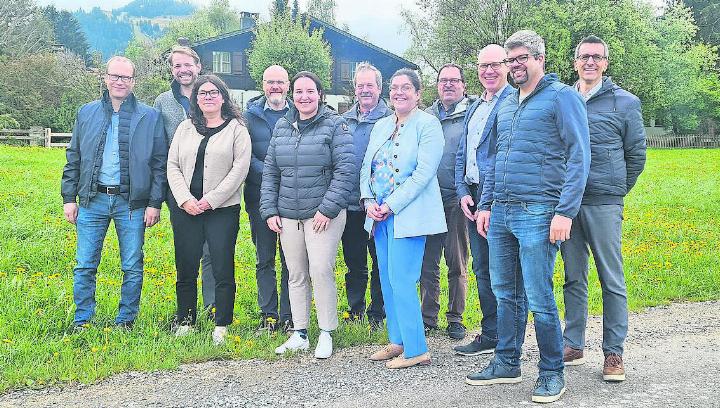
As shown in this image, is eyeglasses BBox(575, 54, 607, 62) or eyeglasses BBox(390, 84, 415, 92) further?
eyeglasses BBox(390, 84, 415, 92)

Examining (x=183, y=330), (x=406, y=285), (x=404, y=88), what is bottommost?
(x=183, y=330)

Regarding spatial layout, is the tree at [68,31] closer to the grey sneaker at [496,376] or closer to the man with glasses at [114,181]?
the man with glasses at [114,181]

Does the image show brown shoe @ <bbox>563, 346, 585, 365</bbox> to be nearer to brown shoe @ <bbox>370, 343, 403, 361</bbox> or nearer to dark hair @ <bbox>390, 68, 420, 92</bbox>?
brown shoe @ <bbox>370, 343, 403, 361</bbox>

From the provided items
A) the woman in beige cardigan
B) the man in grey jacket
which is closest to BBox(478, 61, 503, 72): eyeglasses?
the woman in beige cardigan

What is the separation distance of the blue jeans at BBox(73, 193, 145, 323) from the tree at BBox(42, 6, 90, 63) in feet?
279

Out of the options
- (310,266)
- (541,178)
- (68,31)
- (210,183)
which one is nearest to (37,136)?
(210,183)

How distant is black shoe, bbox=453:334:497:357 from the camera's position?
5652mm

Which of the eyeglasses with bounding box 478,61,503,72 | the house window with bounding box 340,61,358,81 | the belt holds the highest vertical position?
the house window with bounding box 340,61,358,81

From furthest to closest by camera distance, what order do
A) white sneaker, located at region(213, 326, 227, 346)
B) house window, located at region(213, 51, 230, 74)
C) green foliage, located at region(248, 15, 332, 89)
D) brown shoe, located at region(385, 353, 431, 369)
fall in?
house window, located at region(213, 51, 230, 74), green foliage, located at region(248, 15, 332, 89), white sneaker, located at region(213, 326, 227, 346), brown shoe, located at region(385, 353, 431, 369)

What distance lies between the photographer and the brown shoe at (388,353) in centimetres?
548

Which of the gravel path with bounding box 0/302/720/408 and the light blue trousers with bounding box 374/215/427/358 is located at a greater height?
the light blue trousers with bounding box 374/215/427/358

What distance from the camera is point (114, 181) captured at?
19.8 feet

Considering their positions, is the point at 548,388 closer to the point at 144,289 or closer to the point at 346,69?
the point at 144,289

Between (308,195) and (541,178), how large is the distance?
193cm
